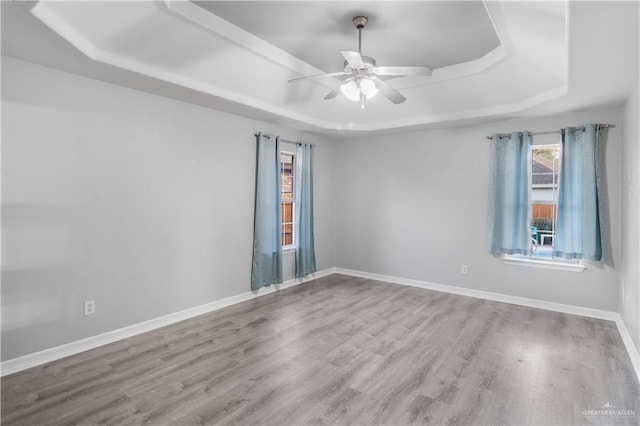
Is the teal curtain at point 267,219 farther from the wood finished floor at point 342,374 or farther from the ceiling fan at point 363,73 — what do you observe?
the ceiling fan at point 363,73

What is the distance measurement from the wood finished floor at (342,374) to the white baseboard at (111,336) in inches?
3.4

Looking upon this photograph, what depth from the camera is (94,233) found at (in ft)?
10.7

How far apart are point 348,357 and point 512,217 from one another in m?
2.93

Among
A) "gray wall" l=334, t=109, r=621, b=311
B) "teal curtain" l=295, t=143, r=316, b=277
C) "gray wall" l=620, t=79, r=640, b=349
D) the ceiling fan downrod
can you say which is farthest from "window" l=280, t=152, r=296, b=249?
"gray wall" l=620, t=79, r=640, b=349

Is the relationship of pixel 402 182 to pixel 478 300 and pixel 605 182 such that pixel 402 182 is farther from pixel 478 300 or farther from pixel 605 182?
pixel 605 182

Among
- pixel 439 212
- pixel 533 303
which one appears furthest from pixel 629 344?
pixel 439 212

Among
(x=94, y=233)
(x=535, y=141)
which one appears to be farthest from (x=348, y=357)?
(x=535, y=141)

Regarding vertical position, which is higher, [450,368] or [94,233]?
[94,233]

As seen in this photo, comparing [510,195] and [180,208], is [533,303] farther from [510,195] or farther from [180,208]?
[180,208]

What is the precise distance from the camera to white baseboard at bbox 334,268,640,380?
10.7ft

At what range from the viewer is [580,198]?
412 centimetres

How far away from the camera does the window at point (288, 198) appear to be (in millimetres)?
5500

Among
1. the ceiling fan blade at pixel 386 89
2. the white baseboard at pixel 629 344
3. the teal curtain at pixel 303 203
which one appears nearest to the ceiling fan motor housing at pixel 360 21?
the ceiling fan blade at pixel 386 89

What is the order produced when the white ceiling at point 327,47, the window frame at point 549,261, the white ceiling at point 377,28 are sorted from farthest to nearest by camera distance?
the window frame at point 549,261, the white ceiling at point 377,28, the white ceiling at point 327,47
